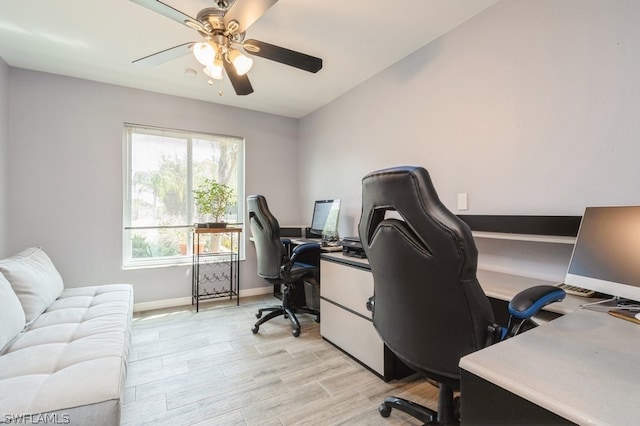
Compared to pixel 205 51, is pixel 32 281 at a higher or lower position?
lower

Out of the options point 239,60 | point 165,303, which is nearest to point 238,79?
point 239,60

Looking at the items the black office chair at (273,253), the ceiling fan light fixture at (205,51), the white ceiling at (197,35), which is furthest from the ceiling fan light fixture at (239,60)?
the black office chair at (273,253)

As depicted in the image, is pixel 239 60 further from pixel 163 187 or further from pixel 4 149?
pixel 4 149

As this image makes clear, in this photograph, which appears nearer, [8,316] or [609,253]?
[609,253]

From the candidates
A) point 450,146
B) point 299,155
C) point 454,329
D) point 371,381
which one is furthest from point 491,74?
point 299,155

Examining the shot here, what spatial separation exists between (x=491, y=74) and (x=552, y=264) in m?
1.25

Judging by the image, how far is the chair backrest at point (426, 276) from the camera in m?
0.95

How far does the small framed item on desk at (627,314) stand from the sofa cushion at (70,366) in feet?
6.05

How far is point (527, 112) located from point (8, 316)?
3.03 metres

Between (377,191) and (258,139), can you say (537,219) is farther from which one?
(258,139)

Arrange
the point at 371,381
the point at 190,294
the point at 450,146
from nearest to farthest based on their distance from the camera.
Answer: the point at 371,381
the point at 450,146
the point at 190,294

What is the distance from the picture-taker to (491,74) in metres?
1.89

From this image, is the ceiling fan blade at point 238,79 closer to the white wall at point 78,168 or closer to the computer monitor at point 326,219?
the computer monitor at point 326,219

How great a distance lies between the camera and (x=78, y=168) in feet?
9.61
